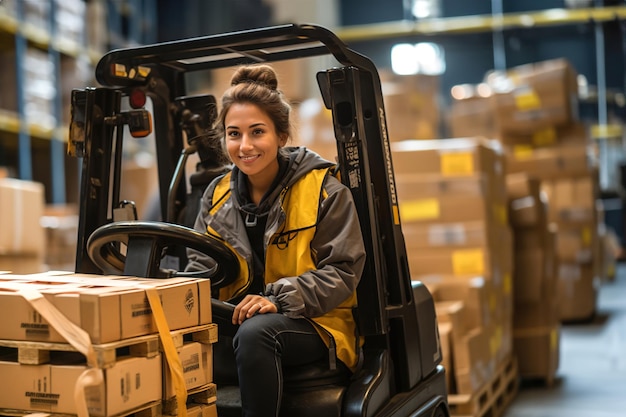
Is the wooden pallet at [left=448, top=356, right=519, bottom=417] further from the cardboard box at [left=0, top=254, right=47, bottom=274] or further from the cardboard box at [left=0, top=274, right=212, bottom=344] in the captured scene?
the cardboard box at [left=0, top=254, right=47, bottom=274]

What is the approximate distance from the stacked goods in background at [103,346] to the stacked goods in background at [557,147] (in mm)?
6710

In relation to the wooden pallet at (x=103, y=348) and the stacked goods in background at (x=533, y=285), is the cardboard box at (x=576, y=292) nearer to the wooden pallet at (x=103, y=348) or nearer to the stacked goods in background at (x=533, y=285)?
the stacked goods in background at (x=533, y=285)

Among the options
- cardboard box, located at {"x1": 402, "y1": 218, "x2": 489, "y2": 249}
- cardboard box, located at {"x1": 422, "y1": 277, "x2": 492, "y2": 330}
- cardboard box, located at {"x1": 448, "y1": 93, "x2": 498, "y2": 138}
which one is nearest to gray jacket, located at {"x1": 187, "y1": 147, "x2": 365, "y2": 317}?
cardboard box, located at {"x1": 422, "y1": 277, "x2": 492, "y2": 330}

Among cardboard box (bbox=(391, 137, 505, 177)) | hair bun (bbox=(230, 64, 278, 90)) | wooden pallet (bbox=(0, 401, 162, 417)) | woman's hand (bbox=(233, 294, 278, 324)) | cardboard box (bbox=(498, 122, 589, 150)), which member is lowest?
wooden pallet (bbox=(0, 401, 162, 417))

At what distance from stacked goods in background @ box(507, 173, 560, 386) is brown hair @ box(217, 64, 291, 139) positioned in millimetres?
3585

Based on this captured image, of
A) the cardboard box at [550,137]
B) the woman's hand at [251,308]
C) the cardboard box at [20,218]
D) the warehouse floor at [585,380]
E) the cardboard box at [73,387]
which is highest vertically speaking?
the cardboard box at [550,137]

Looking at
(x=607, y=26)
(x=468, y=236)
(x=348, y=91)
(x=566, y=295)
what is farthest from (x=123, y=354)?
(x=607, y=26)

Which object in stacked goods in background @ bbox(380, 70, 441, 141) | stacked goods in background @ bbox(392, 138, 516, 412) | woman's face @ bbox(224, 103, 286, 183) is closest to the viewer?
woman's face @ bbox(224, 103, 286, 183)

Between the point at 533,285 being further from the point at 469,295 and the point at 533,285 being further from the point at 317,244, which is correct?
the point at 317,244

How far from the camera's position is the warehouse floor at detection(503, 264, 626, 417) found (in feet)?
17.3

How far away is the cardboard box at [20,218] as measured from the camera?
21.0 feet

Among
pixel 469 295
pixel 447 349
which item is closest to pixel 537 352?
pixel 469 295

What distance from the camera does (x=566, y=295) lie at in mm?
9000

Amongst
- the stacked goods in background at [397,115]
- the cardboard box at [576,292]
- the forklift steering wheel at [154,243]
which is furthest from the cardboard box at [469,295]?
the cardboard box at [576,292]
